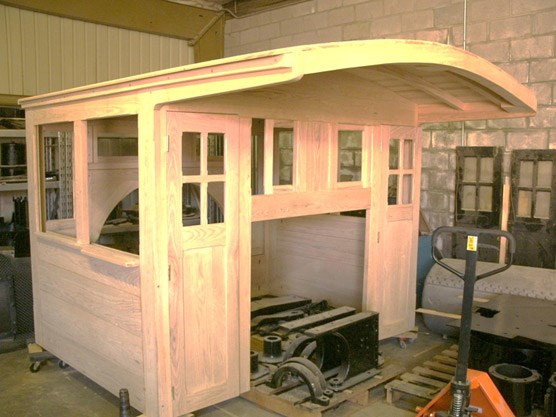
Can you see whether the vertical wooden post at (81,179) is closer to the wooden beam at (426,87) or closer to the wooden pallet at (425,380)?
the wooden beam at (426,87)

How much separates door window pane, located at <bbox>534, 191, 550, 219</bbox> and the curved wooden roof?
1501 mm

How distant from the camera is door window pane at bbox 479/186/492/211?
5945 mm

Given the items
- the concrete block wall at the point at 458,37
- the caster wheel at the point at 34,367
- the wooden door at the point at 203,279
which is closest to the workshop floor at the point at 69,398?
the caster wheel at the point at 34,367

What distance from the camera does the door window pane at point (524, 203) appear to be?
5664mm

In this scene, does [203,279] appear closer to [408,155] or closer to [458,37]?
[408,155]

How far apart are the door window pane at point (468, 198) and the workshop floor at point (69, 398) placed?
76.5 inches

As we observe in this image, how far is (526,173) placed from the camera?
5.66 metres

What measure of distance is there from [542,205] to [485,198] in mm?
589

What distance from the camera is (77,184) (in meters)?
4.04

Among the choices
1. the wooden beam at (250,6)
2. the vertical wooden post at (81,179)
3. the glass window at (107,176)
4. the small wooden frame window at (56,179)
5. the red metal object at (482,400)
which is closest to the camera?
the red metal object at (482,400)

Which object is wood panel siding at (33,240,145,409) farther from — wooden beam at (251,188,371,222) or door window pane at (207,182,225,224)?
door window pane at (207,182,225,224)

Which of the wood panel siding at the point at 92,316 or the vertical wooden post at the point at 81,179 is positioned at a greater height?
the vertical wooden post at the point at 81,179

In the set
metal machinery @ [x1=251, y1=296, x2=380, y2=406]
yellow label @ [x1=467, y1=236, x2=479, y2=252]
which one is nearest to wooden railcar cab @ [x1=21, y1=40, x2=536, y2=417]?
metal machinery @ [x1=251, y1=296, x2=380, y2=406]

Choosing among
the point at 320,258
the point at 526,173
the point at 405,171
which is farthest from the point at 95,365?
the point at 526,173
